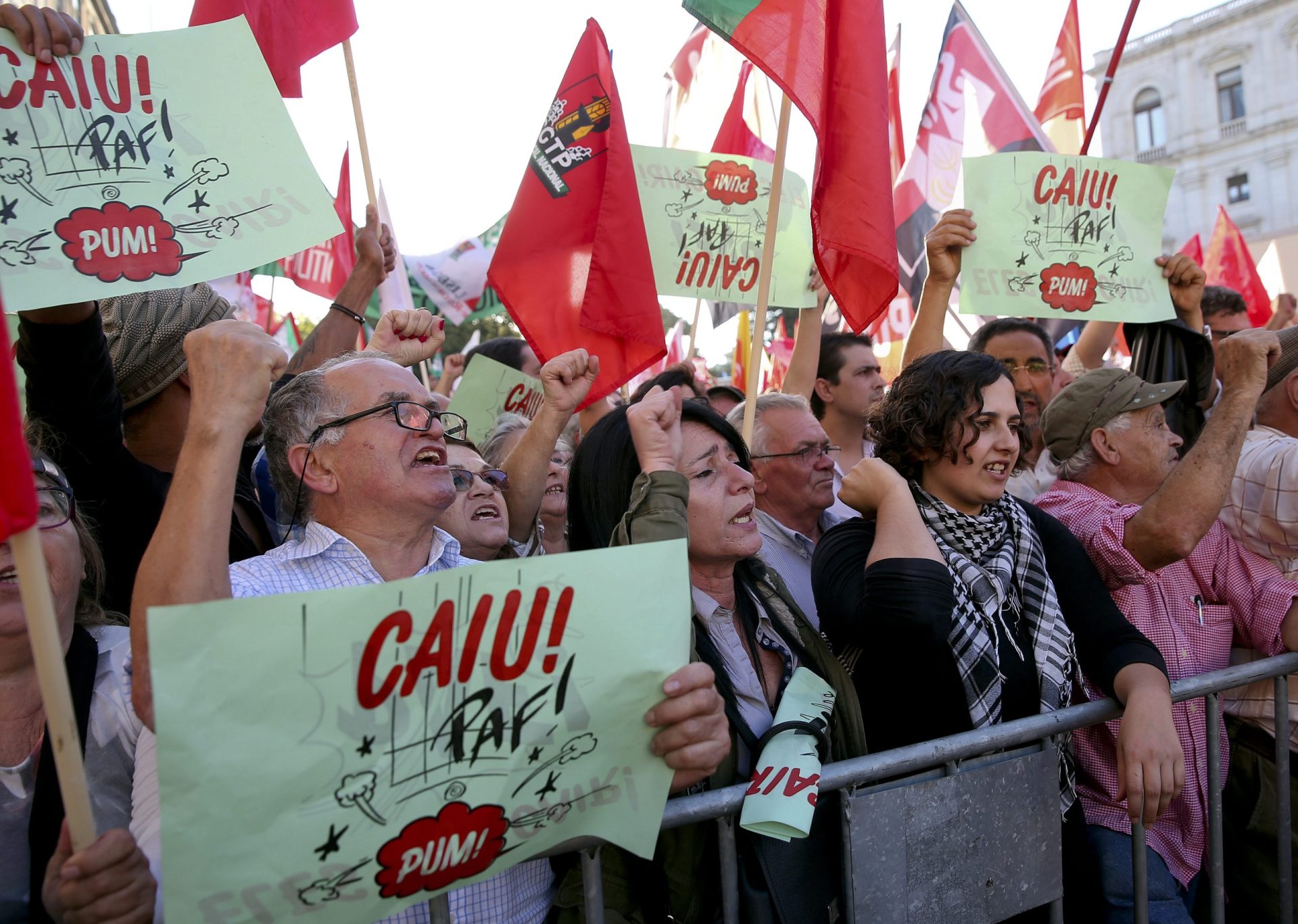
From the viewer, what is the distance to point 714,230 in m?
4.52

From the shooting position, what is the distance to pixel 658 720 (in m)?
1.75

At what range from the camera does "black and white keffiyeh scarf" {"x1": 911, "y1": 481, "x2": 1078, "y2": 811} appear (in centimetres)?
232

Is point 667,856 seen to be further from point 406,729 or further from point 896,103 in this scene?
point 896,103

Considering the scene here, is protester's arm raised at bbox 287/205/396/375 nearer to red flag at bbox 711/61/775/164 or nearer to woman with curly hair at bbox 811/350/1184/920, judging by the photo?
woman with curly hair at bbox 811/350/1184/920

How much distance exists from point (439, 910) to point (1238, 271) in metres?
8.94

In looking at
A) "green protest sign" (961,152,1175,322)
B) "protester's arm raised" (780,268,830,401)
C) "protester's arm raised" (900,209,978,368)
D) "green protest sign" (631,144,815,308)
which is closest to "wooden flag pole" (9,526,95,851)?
"protester's arm raised" (900,209,978,368)

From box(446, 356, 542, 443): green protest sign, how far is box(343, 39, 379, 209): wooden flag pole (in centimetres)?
119

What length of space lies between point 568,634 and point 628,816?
0.38 meters

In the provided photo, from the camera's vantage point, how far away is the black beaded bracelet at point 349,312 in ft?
11.1

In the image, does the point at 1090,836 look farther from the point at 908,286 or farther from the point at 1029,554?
the point at 908,286

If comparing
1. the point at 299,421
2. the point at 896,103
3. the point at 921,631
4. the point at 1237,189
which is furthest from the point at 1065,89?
the point at 1237,189

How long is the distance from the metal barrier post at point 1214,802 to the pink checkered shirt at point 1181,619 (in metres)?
0.10

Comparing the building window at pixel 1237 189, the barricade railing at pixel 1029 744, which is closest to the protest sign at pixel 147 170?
the barricade railing at pixel 1029 744

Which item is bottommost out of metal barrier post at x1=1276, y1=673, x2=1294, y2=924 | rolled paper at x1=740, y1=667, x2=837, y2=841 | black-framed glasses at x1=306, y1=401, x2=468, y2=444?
metal barrier post at x1=1276, y1=673, x2=1294, y2=924
